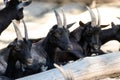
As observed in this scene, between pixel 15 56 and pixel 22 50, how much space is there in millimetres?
158

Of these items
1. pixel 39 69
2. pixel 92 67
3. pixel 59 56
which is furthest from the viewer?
pixel 59 56

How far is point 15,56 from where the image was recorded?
5.90 metres

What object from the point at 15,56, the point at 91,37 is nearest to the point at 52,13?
the point at 91,37

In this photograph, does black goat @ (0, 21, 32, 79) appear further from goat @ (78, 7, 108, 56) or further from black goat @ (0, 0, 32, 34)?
goat @ (78, 7, 108, 56)

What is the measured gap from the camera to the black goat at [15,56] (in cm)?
580

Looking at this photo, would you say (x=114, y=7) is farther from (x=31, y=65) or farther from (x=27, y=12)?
(x=31, y=65)

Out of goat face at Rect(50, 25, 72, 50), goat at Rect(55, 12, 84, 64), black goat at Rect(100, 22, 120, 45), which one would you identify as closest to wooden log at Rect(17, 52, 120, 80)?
goat face at Rect(50, 25, 72, 50)

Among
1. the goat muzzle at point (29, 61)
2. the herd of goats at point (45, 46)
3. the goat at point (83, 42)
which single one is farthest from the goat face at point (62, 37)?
the goat muzzle at point (29, 61)

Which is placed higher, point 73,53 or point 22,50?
point 22,50

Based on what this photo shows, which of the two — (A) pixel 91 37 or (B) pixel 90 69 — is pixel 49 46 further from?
(B) pixel 90 69

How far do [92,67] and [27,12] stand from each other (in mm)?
5433

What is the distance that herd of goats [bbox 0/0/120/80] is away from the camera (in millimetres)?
5859

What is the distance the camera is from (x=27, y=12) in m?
11.0

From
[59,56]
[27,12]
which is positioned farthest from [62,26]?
[27,12]
